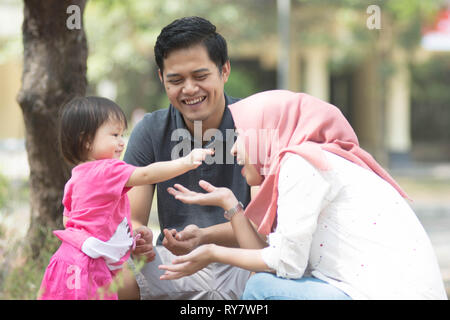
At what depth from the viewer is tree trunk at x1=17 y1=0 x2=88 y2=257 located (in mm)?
3369

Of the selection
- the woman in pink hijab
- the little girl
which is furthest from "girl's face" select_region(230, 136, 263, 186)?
the little girl

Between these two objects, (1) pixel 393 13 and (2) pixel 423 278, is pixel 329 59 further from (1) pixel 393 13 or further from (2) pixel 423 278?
(2) pixel 423 278

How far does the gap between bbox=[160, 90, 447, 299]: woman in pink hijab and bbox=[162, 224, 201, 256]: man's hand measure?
381 millimetres

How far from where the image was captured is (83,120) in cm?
240

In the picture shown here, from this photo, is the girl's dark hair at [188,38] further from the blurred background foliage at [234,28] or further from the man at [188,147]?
the blurred background foliage at [234,28]

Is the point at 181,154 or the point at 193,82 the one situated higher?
the point at 193,82

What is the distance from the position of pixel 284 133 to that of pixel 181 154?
0.85 m

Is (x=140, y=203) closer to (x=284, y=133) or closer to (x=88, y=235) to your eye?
(x=88, y=235)

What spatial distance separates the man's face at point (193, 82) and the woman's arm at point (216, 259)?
75 cm

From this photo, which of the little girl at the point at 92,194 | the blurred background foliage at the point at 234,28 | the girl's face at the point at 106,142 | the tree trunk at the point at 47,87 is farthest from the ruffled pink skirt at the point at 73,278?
the blurred background foliage at the point at 234,28

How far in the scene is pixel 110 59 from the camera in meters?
13.6

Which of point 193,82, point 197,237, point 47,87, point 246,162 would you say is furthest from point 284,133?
Result: point 47,87

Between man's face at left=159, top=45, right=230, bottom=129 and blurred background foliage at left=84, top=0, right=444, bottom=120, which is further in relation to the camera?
blurred background foliage at left=84, top=0, right=444, bottom=120

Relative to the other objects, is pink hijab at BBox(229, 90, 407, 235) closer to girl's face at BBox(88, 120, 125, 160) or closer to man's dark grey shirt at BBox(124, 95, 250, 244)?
girl's face at BBox(88, 120, 125, 160)
